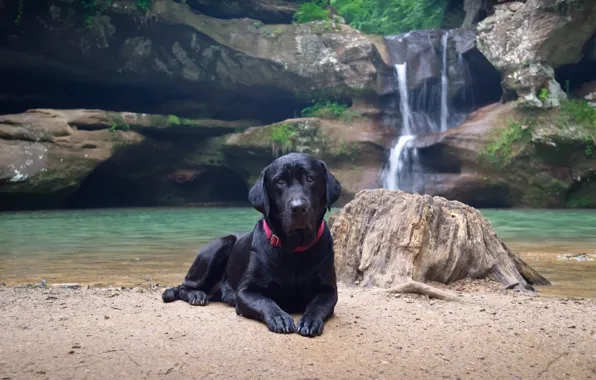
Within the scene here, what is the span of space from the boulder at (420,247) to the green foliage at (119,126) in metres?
17.9

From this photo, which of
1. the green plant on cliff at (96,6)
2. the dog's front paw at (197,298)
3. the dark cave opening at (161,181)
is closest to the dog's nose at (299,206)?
the dog's front paw at (197,298)

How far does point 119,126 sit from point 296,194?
20.0 meters

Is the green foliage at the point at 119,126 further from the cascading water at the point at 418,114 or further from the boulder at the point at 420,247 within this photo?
the boulder at the point at 420,247

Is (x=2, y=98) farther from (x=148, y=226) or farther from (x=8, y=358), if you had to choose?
(x=8, y=358)

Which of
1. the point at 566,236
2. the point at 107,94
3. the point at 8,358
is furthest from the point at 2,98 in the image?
the point at 8,358

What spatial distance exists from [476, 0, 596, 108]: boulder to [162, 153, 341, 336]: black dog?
19.1m

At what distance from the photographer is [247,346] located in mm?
3025

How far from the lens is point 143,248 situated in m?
9.74

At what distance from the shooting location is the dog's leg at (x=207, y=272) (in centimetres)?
455

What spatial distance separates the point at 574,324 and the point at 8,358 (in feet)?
10.2

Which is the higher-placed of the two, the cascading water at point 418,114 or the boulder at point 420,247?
the cascading water at point 418,114

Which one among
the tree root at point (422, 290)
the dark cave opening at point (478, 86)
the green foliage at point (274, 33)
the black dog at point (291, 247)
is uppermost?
the green foliage at point (274, 33)

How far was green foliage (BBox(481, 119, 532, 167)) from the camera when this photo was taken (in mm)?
21047

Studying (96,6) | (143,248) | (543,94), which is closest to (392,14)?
(543,94)
